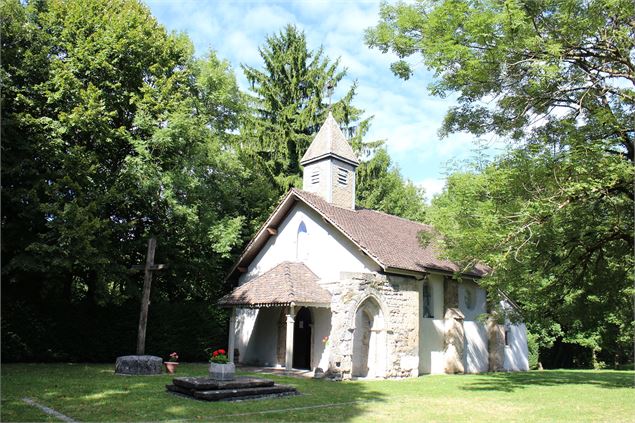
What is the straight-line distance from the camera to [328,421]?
8.77m

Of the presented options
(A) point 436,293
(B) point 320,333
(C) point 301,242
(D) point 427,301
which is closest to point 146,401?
(B) point 320,333

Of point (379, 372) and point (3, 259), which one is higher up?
point (3, 259)

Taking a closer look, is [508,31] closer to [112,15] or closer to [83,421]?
[83,421]

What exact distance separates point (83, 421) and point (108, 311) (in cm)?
1346

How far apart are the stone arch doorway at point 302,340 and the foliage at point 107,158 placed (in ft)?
13.7

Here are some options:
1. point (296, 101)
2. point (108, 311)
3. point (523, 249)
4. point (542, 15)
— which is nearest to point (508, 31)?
point (542, 15)

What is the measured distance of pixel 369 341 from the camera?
18781 mm

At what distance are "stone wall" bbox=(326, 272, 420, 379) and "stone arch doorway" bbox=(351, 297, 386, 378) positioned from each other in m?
0.03

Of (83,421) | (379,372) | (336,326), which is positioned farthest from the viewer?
(379,372)

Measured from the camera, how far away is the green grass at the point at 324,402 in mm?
9211

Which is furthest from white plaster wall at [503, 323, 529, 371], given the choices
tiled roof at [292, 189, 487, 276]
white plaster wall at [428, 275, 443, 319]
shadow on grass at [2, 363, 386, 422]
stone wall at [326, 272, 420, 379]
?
shadow on grass at [2, 363, 386, 422]

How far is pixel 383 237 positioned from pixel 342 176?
A: 3683 mm

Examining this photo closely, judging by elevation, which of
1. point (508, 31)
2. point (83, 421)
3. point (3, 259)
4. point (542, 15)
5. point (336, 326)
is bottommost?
point (83, 421)

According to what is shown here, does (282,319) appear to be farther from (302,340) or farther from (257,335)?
(257,335)
